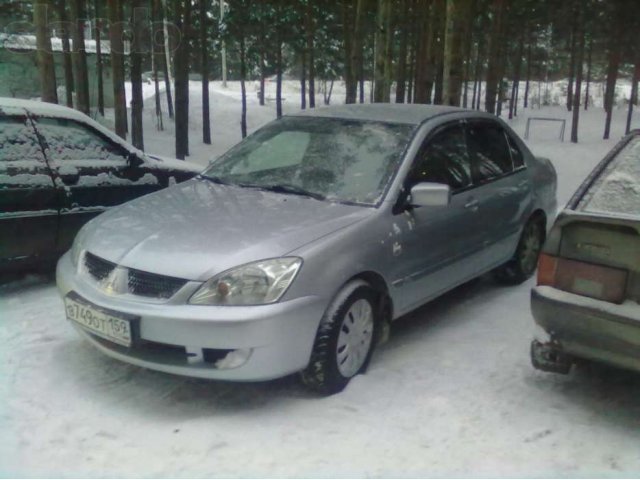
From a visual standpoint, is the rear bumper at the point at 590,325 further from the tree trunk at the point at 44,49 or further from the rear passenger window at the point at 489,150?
the tree trunk at the point at 44,49

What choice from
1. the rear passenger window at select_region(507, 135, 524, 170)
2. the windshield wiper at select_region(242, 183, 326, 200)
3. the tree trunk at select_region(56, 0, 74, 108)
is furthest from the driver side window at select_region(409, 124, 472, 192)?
the tree trunk at select_region(56, 0, 74, 108)

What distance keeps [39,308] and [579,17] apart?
24600 millimetres

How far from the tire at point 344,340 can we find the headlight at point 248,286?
368 millimetres

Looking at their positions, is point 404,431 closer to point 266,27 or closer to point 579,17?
point 266,27

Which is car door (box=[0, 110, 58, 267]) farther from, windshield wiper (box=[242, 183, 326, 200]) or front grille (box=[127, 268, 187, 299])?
front grille (box=[127, 268, 187, 299])

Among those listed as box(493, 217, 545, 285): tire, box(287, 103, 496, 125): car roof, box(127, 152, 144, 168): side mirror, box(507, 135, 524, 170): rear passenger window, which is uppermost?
box(287, 103, 496, 125): car roof

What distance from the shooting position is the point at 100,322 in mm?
3463

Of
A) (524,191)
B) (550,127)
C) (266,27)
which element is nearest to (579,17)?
(550,127)

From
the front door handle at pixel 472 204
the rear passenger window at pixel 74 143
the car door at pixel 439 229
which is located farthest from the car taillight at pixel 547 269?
the rear passenger window at pixel 74 143

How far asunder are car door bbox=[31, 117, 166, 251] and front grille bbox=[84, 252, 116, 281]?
1.67 meters

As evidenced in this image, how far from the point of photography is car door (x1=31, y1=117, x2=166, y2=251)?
208 inches

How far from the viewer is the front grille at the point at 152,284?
3332 millimetres

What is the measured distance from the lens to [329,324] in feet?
11.6

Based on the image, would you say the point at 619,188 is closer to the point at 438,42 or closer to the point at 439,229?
the point at 439,229
